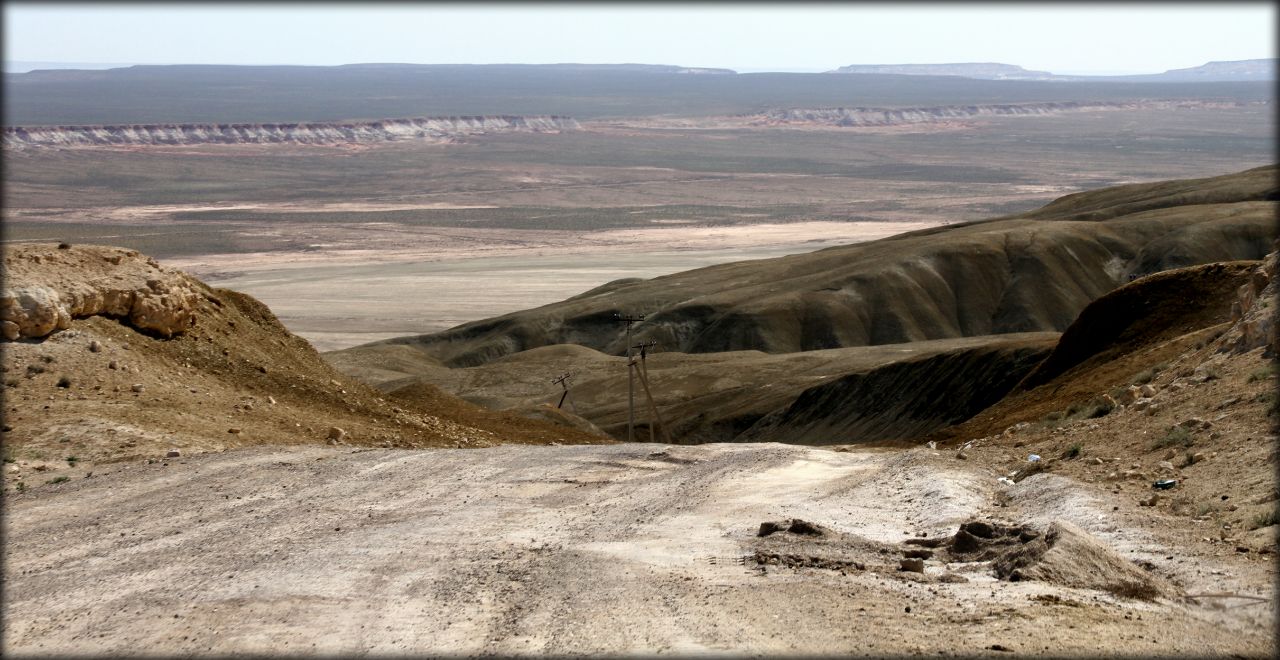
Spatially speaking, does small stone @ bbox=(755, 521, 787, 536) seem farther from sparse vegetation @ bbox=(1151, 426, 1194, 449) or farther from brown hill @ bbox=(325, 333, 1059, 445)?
brown hill @ bbox=(325, 333, 1059, 445)

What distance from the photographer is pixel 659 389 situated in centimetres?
6450

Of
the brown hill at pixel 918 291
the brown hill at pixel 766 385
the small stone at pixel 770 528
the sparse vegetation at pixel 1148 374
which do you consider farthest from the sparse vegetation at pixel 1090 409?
the brown hill at pixel 918 291

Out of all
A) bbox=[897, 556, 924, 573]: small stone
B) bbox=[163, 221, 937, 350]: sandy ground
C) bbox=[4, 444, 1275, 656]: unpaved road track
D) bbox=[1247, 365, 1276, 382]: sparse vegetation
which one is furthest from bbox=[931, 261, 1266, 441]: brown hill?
bbox=[163, 221, 937, 350]: sandy ground

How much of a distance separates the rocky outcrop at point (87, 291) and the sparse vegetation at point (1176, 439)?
18.4 meters

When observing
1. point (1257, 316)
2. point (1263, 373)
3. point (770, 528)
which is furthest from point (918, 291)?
point (770, 528)

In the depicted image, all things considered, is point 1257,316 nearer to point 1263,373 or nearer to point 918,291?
point 1263,373

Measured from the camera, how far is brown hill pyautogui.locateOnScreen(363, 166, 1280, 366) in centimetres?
8400

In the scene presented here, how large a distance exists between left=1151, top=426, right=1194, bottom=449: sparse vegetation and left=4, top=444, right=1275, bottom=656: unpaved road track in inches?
80.5

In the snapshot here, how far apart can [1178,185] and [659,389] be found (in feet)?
196

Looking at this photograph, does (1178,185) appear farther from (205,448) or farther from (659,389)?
(205,448)

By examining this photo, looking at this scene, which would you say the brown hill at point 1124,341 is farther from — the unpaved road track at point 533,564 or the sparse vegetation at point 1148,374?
the unpaved road track at point 533,564

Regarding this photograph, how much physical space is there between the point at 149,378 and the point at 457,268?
105 meters

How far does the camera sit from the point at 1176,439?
19.4 meters

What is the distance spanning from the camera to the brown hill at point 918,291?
84.0 m
